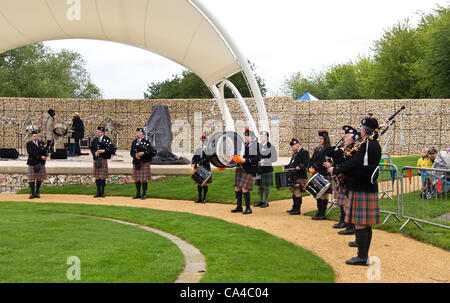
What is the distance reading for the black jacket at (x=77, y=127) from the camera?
50.1 ft

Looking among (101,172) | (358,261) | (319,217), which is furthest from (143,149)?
(358,261)

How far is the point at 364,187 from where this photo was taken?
16.1ft

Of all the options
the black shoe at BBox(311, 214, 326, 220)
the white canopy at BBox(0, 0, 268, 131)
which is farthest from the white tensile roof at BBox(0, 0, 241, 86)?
the black shoe at BBox(311, 214, 326, 220)

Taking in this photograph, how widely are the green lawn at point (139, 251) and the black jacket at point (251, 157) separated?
1.25 m

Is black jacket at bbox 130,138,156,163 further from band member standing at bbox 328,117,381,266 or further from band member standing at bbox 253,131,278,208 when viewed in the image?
band member standing at bbox 328,117,381,266

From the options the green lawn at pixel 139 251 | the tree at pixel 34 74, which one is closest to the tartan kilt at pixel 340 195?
the green lawn at pixel 139 251

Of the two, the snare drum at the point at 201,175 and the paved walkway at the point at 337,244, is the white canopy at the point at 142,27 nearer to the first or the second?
the snare drum at the point at 201,175

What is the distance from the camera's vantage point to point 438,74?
19891 millimetres

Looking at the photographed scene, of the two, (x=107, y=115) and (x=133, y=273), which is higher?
(x=107, y=115)

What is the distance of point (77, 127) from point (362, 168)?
12.4 meters

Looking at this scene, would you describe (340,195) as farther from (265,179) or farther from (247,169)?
(265,179)

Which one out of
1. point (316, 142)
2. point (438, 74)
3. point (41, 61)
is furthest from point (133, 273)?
point (41, 61)
